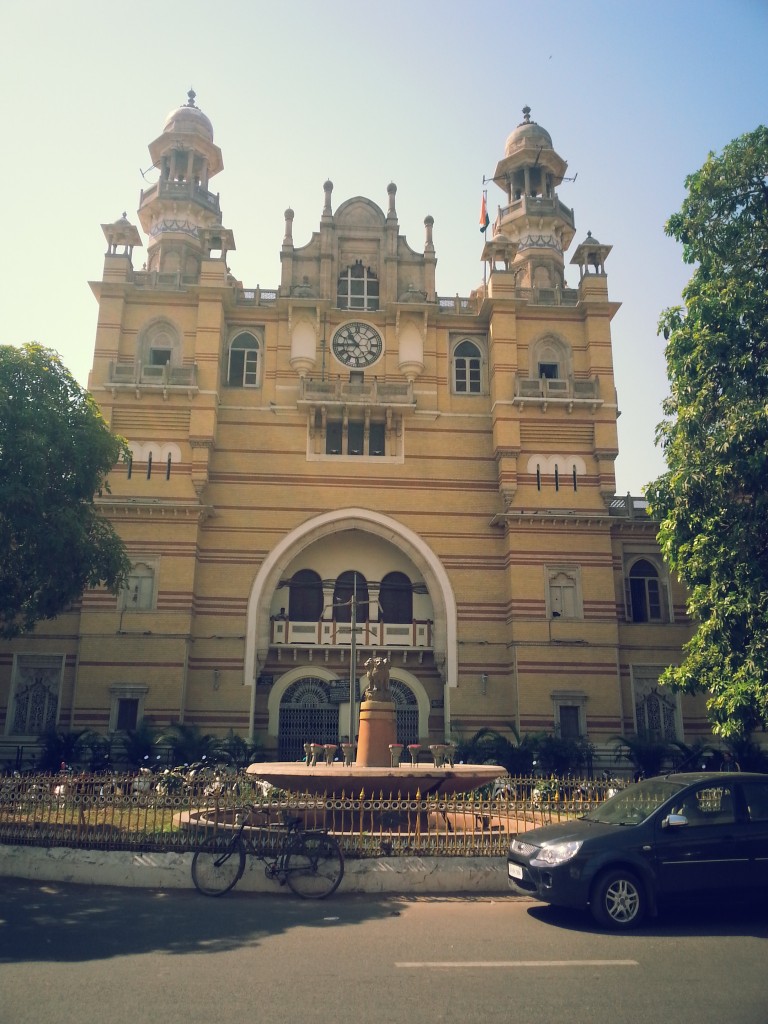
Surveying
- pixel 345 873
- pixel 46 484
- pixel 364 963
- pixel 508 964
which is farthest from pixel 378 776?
pixel 46 484

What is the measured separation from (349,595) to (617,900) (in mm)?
19045

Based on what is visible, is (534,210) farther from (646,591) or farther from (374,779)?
(374,779)

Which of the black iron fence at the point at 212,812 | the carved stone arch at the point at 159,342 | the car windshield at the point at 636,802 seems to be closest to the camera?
the car windshield at the point at 636,802

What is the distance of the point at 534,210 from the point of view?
103 feet

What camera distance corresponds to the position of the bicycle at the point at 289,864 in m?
9.76

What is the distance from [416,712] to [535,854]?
1720cm

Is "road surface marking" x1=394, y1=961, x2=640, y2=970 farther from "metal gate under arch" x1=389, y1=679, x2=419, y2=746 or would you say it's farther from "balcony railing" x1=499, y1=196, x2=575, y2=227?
"balcony railing" x1=499, y1=196, x2=575, y2=227

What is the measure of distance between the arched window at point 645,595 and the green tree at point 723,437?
10629 mm

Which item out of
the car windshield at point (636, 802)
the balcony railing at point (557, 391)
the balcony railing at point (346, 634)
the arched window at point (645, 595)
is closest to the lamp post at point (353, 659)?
the balcony railing at point (346, 634)

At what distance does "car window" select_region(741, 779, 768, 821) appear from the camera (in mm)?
8977

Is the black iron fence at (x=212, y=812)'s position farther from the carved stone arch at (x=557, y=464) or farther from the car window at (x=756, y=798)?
the carved stone arch at (x=557, y=464)

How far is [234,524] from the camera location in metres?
26.0

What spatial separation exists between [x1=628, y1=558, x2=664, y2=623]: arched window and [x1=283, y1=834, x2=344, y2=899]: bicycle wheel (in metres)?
19.0

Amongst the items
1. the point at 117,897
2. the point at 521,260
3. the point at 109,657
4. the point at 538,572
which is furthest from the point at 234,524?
the point at 117,897
